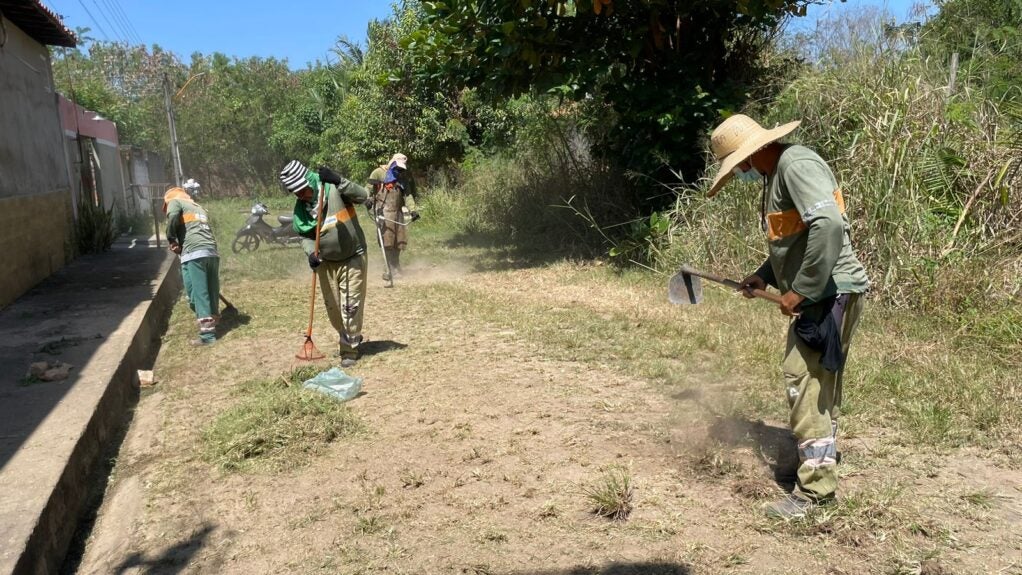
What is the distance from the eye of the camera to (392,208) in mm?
10820

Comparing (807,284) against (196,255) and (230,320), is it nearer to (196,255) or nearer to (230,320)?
(196,255)

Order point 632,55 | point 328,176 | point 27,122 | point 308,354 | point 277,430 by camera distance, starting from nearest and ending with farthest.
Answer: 1. point 277,430
2. point 328,176
3. point 308,354
4. point 632,55
5. point 27,122

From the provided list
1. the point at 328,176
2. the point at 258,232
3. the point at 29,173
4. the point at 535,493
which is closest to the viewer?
the point at 535,493

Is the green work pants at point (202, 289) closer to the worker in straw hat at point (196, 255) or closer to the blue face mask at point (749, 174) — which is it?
the worker in straw hat at point (196, 255)

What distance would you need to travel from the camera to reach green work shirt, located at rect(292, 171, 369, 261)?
6.07 metres

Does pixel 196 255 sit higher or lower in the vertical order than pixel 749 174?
lower

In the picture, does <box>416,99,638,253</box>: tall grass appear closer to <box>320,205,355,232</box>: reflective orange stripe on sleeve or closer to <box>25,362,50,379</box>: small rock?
<box>320,205,355,232</box>: reflective orange stripe on sleeve

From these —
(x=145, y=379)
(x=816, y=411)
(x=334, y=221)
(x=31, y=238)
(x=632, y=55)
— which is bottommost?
(x=145, y=379)

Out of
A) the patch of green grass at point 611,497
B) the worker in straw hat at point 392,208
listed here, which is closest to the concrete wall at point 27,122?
the worker in straw hat at point 392,208

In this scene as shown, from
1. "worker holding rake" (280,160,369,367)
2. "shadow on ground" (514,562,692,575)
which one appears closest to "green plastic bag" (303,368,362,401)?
"worker holding rake" (280,160,369,367)

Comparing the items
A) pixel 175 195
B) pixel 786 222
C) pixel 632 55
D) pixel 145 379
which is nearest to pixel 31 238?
pixel 175 195

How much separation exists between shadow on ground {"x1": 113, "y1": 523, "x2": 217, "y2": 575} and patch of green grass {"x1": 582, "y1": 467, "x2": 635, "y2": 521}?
1.87 metres

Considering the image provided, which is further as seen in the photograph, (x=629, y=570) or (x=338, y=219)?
(x=338, y=219)

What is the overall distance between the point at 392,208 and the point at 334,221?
4800 mm
